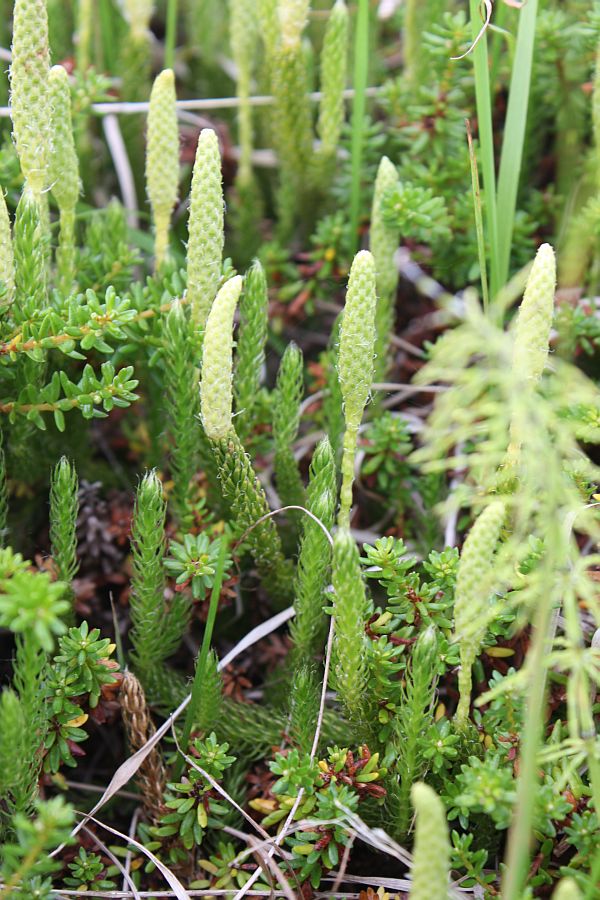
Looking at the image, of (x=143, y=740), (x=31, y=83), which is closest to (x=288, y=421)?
(x=143, y=740)

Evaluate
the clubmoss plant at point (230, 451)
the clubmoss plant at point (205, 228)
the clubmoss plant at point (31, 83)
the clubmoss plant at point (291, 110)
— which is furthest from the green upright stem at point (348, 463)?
the clubmoss plant at point (291, 110)

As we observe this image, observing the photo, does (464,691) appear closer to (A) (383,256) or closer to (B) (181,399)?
(B) (181,399)

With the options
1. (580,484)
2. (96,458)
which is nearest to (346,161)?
(96,458)

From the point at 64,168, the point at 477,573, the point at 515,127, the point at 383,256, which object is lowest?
the point at 477,573

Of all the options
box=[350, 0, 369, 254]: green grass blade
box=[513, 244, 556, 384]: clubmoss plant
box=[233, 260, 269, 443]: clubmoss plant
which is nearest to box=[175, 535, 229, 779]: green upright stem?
box=[233, 260, 269, 443]: clubmoss plant

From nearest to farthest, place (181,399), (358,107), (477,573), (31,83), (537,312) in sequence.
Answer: (477,573), (537,312), (31,83), (181,399), (358,107)

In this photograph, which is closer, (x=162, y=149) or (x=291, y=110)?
(x=162, y=149)

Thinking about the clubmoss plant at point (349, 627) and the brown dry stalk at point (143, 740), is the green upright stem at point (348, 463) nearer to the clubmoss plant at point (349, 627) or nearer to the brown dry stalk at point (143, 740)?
the clubmoss plant at point (349, 627)

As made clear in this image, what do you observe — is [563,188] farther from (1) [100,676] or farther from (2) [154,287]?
(1) [100,676]
